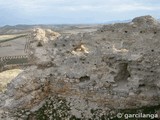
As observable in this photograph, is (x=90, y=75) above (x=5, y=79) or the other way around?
above

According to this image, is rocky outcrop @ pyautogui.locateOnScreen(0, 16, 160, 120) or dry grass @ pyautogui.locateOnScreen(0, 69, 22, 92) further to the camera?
dry grass @ pyautogui.locateOnScreen(0, 69, 22, 92)

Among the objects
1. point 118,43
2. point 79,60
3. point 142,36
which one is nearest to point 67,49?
point 79,60

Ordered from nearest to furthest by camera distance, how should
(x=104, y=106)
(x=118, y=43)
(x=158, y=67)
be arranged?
(x=158, y=67)
(x=104, y=106)
(x=118, y=43)

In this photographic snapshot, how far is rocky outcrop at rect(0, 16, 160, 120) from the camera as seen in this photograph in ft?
73.4

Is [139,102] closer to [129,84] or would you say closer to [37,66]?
[129,84]

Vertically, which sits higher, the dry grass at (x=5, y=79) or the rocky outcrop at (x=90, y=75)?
the rocky outcrop at (x=90, y=75)

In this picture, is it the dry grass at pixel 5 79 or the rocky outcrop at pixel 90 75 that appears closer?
the rocky outcrop at pixel 90 75

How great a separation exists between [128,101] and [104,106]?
5.53ft

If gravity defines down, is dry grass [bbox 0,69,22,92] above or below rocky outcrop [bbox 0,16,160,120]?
below

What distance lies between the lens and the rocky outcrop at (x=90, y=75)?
73.4ft

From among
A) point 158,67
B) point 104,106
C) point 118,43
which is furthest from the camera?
point 118,43

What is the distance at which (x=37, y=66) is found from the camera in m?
25.7

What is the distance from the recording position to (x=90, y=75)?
23797mm

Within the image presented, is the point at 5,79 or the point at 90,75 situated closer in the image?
the point at 90,75
